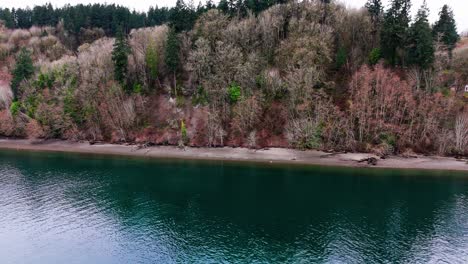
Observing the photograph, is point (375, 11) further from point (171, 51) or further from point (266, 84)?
point (171, 51)

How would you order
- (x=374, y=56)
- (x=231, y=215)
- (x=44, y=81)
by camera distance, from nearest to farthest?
(x=231, y=215)
(x=374, y=56)
(x=44, y=81)

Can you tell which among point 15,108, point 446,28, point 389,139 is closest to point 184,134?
point 389,139

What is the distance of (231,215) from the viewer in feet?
177

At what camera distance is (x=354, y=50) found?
306ft

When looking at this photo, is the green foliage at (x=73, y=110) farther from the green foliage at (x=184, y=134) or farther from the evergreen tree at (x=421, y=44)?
the evergreen tree at (x=421, y=44)

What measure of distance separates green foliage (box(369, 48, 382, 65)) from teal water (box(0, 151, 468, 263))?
2970cm

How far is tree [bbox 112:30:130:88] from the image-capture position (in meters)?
99.8

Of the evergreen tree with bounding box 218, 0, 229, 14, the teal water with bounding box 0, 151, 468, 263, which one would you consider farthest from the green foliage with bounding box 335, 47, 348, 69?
the evergreen tree with bounding box 218, 0, 229, 14

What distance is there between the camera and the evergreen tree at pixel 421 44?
81.2 metres

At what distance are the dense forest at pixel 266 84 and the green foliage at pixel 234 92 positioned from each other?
36cm

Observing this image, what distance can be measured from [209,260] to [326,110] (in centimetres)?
5215

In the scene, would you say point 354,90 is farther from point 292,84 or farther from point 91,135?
point 91,135

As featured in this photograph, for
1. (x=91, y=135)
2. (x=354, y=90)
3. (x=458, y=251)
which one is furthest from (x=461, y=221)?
(x=91, y=135)

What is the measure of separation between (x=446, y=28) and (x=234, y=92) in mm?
55125
